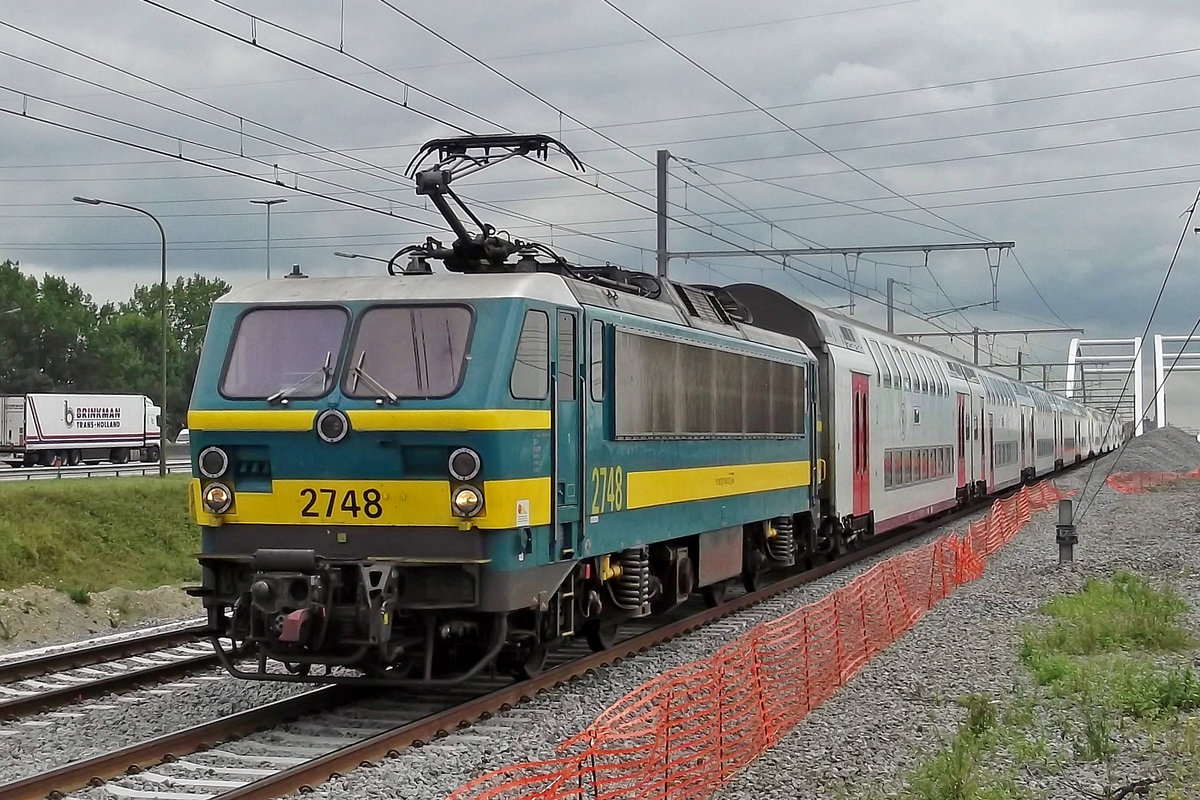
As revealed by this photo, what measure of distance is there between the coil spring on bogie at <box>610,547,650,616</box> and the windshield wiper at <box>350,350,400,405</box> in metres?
3.26

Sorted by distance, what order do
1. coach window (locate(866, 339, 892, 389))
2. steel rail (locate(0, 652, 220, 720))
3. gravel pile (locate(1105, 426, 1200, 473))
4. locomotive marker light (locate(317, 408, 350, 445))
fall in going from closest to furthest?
locomotive marker light (locate(317, 408, 350, 445)) → steel rail (locate(0, 652, 220, 720)) → coach window (locate(866, 339, 892, 389)) → gravel pile (locate(1105, 426, 1200, 473))

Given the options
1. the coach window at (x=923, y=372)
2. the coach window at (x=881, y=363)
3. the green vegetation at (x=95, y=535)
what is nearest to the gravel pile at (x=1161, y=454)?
the coach window at (x=923, y=372)

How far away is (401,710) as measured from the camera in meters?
11.0

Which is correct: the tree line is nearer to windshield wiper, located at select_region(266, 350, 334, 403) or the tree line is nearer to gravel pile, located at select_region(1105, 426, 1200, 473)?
gravel pile, located at select_region(1105, 426, 1200, 473)

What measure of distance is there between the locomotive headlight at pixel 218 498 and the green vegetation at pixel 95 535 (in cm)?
1131

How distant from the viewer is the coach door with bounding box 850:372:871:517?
72.7ft

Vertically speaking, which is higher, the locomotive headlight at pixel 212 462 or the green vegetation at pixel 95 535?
the locomotive headlight at pixel 212 462

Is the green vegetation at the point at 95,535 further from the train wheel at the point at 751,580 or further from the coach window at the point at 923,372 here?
the coach window at the point at 923,372

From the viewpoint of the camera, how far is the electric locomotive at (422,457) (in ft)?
32.9

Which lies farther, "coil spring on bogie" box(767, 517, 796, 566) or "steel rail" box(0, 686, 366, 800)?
"coil spring on bogie" box(767, 517, 796, 566)

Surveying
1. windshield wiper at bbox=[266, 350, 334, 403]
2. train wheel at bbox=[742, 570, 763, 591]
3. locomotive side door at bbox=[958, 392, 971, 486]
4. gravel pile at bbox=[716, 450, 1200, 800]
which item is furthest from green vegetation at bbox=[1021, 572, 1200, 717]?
locomotive side door at bbox=[958, 392, 971, 486]

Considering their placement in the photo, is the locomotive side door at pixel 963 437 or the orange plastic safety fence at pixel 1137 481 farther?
the orange plastic safety fence at pixel 1137 481

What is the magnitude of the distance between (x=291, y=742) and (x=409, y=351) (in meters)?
2.87

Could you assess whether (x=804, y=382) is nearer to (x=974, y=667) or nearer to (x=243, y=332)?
→ (x=974, y=667)
